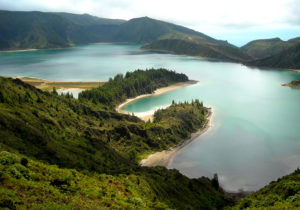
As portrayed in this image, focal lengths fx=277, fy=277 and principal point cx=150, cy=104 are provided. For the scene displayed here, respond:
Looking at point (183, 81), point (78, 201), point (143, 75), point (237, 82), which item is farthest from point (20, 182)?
point (237, 82)

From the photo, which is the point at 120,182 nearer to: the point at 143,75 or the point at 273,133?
the point at 273,133

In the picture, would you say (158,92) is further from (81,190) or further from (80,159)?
(81,190)

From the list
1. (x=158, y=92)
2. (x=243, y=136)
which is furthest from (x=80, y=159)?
(x=158, y=92)

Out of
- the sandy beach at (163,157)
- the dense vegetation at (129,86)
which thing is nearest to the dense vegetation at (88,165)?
the sandy beach at (163,157)

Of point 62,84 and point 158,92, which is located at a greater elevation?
point 62,84

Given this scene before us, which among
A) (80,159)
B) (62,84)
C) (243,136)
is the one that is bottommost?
(243,136)

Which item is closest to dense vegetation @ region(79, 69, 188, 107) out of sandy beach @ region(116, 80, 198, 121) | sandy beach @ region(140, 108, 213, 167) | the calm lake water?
sandy beach @ region(116, 80, 198, 121)
